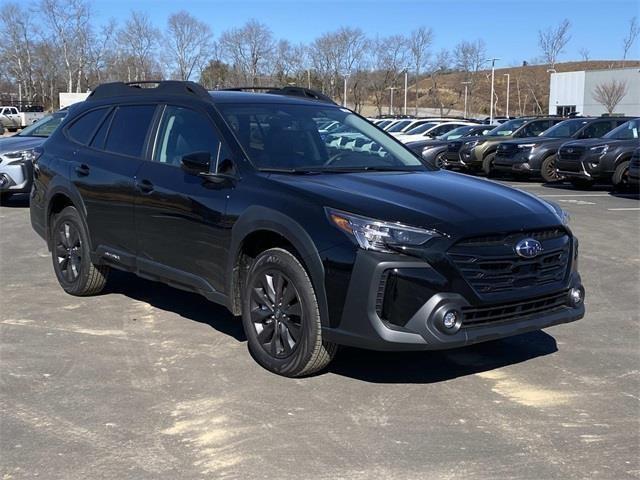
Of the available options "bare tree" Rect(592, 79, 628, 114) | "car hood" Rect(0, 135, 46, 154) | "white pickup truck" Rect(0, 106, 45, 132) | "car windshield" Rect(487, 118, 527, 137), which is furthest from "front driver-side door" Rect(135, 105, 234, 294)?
"bare tree" Rect(592, 79, 628, 114)

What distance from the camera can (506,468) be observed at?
11.1 feet

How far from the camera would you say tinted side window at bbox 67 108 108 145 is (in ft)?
21.4

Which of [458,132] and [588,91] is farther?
[588,91]

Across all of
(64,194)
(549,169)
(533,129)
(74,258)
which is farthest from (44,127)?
(533,129)

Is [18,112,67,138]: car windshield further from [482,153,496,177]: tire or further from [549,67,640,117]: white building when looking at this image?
[549,67,640,117]: white building

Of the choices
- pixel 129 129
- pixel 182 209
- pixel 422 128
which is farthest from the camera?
pixel 422 128

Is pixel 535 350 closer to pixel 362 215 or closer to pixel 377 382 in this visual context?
pixel 377 382

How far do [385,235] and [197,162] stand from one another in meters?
1.58

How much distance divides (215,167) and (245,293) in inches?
36.3

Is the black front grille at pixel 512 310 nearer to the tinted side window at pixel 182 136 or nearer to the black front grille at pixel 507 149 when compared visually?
the tinted side window at pixel 182 136

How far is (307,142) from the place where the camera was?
5.37 meters

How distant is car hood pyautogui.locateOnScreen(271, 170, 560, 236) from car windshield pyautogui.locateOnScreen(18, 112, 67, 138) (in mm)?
10936

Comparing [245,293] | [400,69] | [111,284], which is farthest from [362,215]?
[400,69]

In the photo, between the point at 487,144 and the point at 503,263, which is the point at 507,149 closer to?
the point at 487,144
